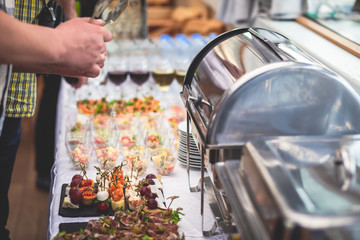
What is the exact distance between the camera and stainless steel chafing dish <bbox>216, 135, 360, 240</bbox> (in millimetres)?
823

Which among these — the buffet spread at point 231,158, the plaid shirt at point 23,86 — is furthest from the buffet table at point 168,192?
the plaid shirt at point 23,86

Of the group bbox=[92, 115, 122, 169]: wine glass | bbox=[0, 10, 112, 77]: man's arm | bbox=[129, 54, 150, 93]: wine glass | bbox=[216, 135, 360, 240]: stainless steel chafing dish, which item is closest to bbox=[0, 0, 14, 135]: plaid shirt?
bbox=[0, 10, 112, 77]: man's arm

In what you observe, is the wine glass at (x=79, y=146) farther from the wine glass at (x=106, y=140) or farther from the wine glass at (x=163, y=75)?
the wine glass at (x=163, y=75)

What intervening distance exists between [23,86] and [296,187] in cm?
152

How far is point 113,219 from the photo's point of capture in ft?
5.06

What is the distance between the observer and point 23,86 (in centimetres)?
206

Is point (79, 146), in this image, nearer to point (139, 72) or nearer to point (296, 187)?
point (139, 72)

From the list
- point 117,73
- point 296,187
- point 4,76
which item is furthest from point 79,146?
point 296,187

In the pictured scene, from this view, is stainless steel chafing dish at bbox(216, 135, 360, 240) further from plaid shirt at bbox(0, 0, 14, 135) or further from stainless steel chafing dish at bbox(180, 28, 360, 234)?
plaid shirt at bbox(0, 0, 14, 135)

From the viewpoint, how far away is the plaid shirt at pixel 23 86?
1932mm

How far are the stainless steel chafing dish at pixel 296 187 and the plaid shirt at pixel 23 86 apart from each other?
1178 mm

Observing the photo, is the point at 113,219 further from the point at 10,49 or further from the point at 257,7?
the point at 257,7

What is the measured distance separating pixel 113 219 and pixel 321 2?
236cm

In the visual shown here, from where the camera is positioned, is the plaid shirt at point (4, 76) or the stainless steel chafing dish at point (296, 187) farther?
the plaid shirt at point (4, 76)
